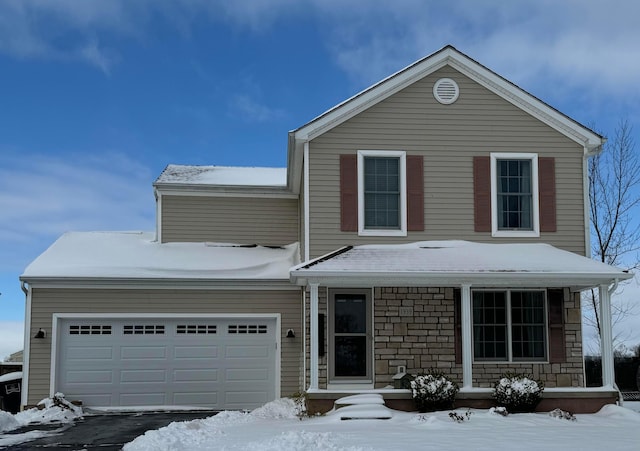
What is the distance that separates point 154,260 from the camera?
53.7ft

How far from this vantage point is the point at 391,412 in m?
12.0

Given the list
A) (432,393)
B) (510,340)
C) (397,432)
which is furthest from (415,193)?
(397,432)

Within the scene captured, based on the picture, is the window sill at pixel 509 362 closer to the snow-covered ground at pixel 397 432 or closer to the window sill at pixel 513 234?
the snow-covered ground at pixel 397 432

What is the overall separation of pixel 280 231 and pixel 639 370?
1061 centimetres

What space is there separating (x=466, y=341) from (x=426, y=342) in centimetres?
135

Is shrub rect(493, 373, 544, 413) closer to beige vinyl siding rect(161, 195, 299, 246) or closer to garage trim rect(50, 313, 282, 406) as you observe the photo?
garage trim rect(50, 313, 282, 406)

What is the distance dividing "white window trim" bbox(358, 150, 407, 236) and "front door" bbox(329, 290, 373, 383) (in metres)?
1.20

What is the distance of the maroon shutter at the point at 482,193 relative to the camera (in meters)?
14.6

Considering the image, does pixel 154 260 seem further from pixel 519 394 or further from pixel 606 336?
pixel 606 336

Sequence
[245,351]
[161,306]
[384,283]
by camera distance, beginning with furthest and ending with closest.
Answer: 1. [245,351]
2. [161,306]
3. [384,283]

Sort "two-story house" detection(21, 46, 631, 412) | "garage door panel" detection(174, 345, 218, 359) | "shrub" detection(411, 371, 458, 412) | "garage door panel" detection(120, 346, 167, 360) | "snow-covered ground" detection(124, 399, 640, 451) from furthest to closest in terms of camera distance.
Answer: "garage door panel" detection(174, 345, 218, 359), "garage door panel" detection(120, 346, 167, 360), "two-story house" detection(21, 46, 631, 412), "shrub" detection(411, 371, 458, 412), "snow-covered ground" detection(124, 399, 640, 451)

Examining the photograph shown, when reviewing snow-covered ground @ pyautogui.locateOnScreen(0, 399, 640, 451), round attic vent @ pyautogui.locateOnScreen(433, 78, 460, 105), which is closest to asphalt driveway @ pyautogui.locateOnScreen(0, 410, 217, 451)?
snow-covered ground @ pyautogui.locateOnScreen(0, 399, 640, 451)

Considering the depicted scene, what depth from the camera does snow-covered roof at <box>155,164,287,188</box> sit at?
18031 mm

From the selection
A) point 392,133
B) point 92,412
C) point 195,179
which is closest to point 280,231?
point 195,179
